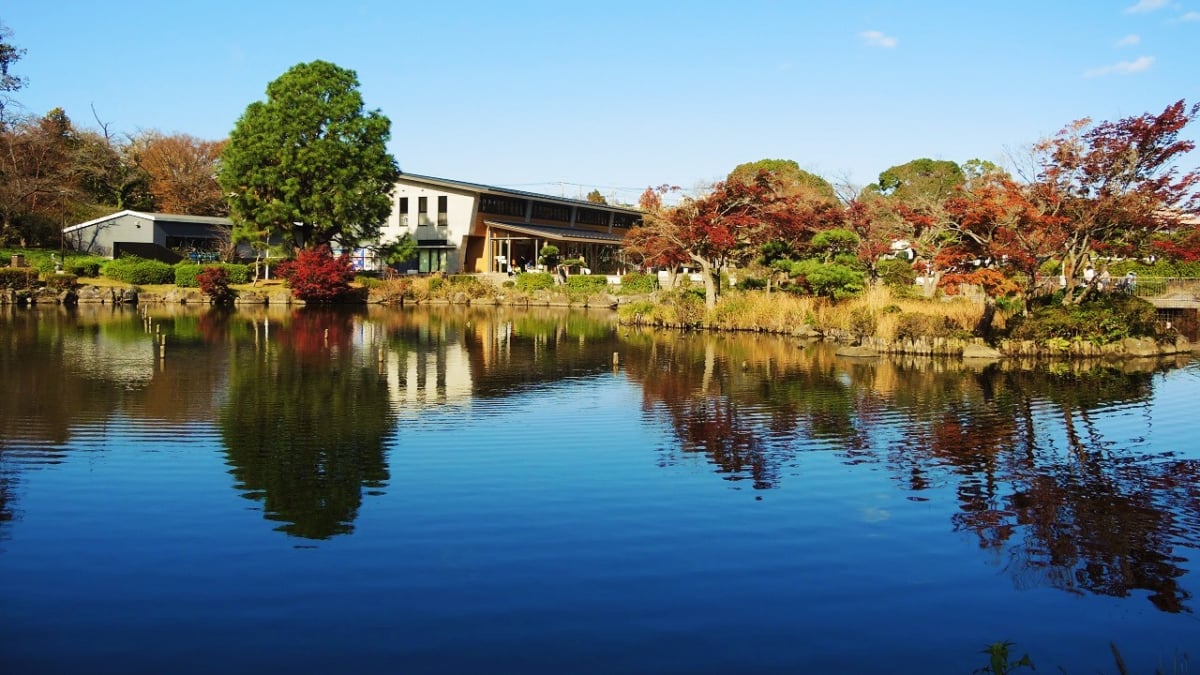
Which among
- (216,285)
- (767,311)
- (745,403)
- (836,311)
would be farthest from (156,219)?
(745,403)

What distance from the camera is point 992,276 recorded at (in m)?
24.1

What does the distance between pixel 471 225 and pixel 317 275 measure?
13.0 metres

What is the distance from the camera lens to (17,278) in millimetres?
45125

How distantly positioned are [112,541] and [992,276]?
69.2 feet

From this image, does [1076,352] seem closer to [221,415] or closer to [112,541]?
[221,415]

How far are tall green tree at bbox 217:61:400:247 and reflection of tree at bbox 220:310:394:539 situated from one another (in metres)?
25.7

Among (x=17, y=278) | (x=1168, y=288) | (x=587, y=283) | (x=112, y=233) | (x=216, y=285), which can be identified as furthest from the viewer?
(x=112, y=233)

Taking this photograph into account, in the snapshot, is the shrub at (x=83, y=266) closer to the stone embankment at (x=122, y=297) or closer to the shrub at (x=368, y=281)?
the stone embankment at (x=122, y=297)

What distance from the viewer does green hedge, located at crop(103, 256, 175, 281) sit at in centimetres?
4959

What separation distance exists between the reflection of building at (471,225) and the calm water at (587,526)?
3979cm

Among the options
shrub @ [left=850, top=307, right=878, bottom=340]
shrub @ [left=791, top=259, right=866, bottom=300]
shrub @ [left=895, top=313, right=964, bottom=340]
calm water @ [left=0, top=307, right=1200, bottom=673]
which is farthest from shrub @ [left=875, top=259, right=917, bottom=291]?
calm water @ [left=0, top=307, right=1200, bottom=673]

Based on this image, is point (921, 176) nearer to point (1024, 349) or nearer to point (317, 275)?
point (317, 275)

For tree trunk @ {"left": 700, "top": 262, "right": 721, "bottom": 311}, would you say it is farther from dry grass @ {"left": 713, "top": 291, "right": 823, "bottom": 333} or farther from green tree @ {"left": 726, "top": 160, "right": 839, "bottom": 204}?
green tree @ {"left": 726, "top": 160, "right": 839, "bottom": 204}

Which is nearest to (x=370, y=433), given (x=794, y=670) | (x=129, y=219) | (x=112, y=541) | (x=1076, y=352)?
(x=112, y=541)
